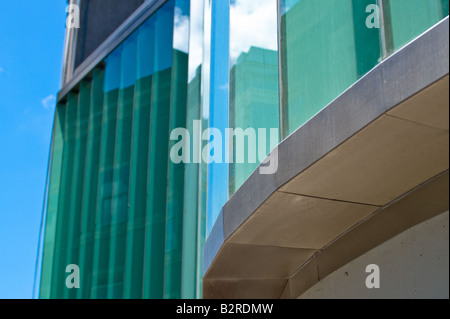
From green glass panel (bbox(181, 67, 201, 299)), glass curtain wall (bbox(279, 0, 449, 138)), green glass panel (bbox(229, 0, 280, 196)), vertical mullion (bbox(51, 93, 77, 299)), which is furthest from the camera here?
vertical mullion (bbox(51, 93, 77, 299))

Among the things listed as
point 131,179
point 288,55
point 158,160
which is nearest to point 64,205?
point 131,179

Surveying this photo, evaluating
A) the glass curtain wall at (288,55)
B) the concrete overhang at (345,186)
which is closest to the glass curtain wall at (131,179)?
the glass curtain wall at (288,55)

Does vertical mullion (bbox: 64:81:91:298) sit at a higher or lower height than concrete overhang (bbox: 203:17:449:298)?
higher

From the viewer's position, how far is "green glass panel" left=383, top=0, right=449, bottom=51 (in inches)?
175

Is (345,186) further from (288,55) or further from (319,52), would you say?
(288,55)

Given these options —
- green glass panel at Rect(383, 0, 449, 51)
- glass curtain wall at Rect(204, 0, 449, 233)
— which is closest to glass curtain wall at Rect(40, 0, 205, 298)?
glass curtain wall at Rect(204, 0, 449, 233)

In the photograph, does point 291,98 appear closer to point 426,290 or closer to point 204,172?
point 426,290

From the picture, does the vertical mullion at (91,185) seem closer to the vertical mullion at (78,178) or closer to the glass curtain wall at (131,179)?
the glass curtain wall at (131,179)

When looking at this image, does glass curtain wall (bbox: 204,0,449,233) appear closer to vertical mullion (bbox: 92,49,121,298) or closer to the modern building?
the modern building

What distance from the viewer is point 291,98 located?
6.11 meters

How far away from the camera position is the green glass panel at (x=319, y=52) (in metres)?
5.25

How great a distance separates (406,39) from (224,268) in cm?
368

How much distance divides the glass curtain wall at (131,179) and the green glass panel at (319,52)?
566 cm

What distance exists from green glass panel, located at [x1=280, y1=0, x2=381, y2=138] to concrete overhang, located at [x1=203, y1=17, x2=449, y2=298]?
0.67 meters
